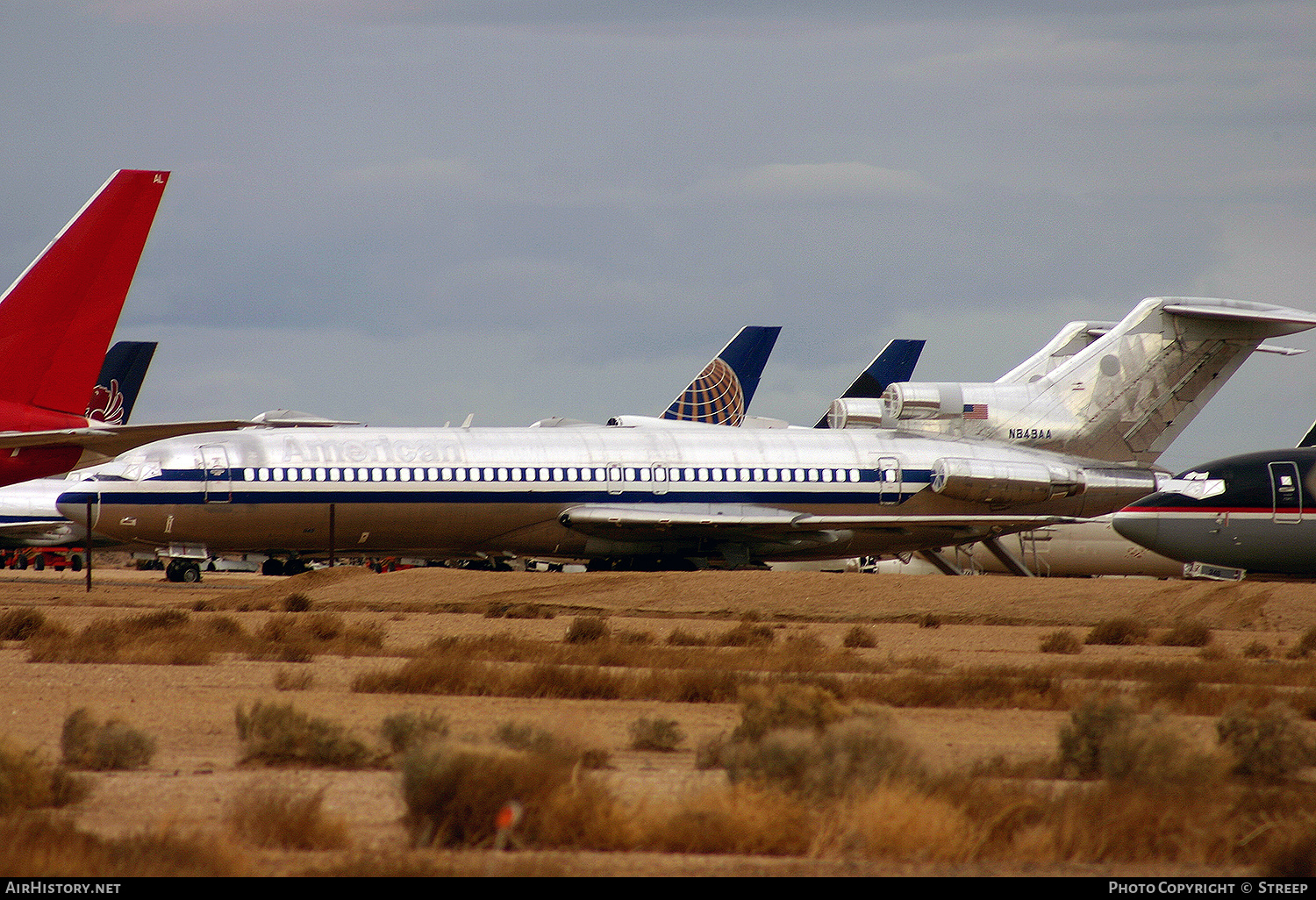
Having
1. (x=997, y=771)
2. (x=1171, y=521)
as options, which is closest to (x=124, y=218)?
(x=997, y=771)

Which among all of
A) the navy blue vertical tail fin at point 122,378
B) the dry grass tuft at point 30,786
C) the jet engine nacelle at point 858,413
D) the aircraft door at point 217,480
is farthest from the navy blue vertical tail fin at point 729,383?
the dry grass tuft at point 30,786

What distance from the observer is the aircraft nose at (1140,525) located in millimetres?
35625

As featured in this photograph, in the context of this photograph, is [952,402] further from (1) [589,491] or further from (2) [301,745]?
(2) [301,745]

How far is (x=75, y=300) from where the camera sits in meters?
20.6

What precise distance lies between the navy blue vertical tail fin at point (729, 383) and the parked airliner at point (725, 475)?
14.2 m

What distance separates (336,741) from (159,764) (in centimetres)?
124

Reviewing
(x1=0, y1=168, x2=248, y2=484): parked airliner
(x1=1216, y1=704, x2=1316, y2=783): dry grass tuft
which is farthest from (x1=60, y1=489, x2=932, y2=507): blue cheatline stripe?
(x1=1216, y1=704, x2=1316, y2=783): dry grass tuft

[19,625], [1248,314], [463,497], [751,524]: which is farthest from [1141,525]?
[19,625]

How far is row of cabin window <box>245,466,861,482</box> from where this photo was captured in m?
34.5

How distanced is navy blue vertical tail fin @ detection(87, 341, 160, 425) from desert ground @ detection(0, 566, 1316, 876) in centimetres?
1342
